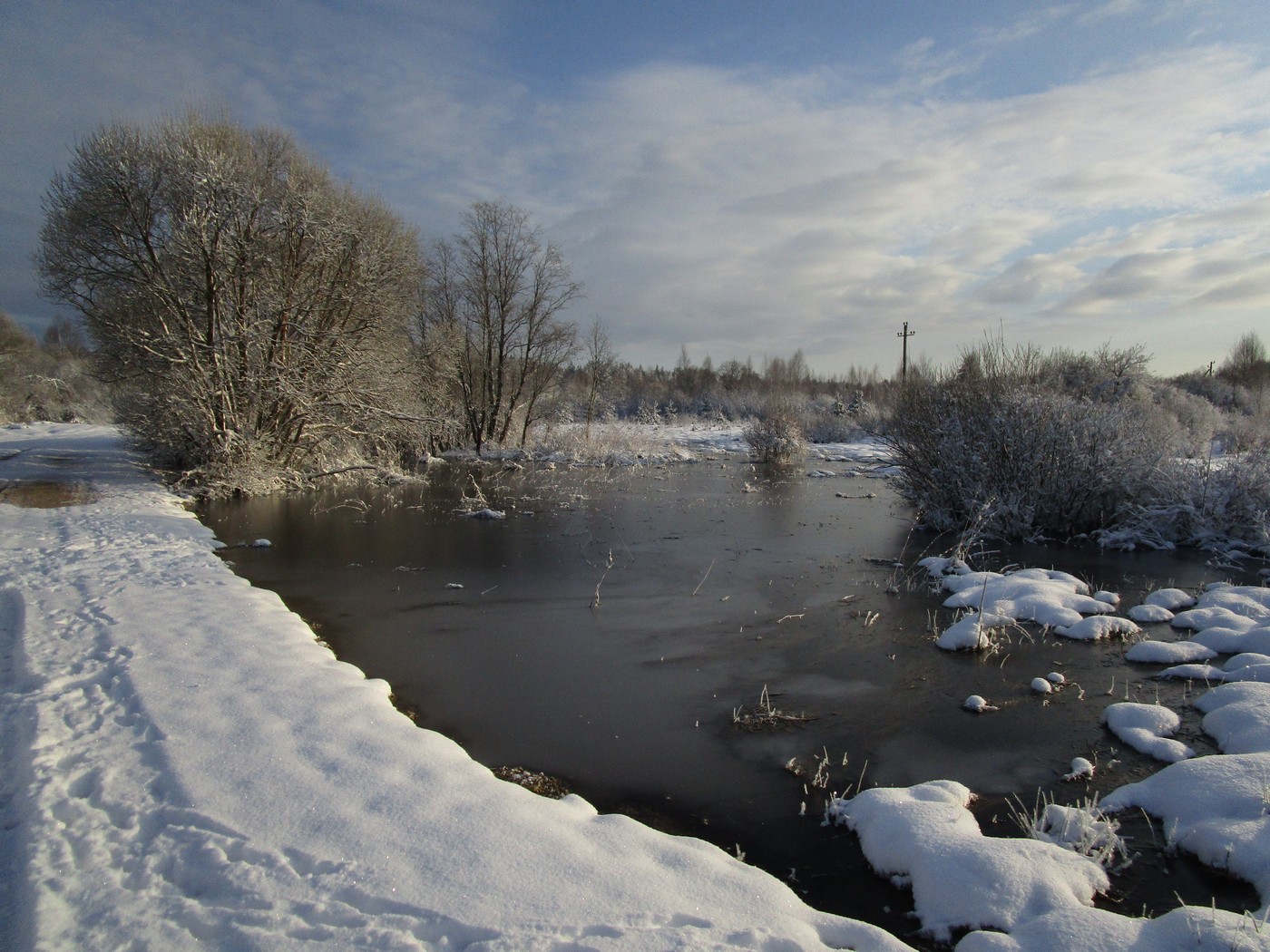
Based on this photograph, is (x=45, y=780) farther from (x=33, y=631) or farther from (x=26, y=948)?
(x=33, y=631)

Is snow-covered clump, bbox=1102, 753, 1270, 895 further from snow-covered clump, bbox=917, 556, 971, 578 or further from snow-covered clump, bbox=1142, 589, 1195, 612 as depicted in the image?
snow-covered clump, bbox=917, 556, 971, 578

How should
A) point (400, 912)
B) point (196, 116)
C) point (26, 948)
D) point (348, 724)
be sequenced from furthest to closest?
point (196, 116) < point (348, 724) < point (400, 912) < point (26, 948)

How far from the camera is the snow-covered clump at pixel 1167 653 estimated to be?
6.50 meters

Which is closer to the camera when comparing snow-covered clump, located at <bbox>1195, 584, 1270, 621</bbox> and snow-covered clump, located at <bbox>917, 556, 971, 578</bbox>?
snow-covered clump, located at <bbox>1195, 584, 1270, 621</bbox>

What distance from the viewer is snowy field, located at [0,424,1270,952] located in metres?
2.70

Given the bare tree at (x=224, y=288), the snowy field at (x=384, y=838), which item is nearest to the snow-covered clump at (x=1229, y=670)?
the snowy field at (x=384, y=838)

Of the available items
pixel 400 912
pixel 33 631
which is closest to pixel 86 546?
pixel 33 631

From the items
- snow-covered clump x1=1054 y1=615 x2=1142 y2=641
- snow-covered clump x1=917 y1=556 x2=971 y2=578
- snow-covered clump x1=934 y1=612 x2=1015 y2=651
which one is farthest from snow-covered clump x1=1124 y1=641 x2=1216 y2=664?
snow-covered clump x1=917 y1=556 x2=971 y2=578

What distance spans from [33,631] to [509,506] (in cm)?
990

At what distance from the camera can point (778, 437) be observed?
26.9 meters

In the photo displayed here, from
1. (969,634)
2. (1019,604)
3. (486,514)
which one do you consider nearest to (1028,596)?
(1019,604)

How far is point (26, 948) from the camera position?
2533 mm

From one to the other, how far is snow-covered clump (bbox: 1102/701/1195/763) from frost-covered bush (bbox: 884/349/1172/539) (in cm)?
686

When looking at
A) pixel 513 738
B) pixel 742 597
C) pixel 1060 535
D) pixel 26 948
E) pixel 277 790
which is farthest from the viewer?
pixel 1060 535
